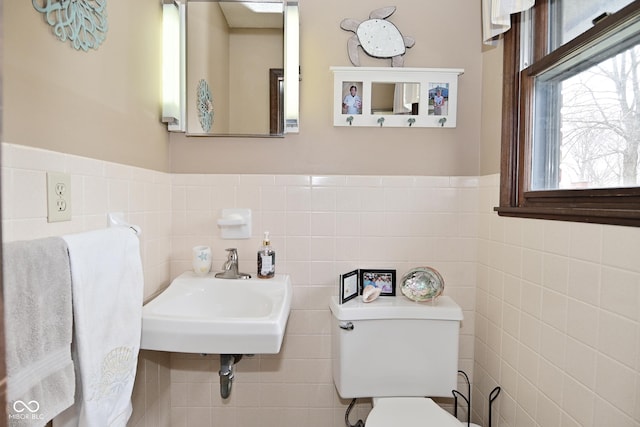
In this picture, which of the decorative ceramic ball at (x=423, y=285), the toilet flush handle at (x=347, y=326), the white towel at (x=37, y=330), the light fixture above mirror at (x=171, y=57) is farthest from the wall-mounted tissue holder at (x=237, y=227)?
the white towel at (x=37, y=330)

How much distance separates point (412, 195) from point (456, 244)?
29 centimetres

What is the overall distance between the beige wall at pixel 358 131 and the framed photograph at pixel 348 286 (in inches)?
17.6

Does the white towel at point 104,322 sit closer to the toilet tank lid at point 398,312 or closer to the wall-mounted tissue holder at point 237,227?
the wall-mounted tissue holder at point 237,227

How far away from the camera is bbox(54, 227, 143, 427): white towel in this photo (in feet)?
2.69

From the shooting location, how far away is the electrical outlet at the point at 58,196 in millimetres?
Result: 854

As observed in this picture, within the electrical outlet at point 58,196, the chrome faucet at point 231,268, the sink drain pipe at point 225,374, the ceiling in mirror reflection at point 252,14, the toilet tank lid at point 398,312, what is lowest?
the sink drain pipe at point 225,374

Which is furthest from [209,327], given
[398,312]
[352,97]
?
[352,97]

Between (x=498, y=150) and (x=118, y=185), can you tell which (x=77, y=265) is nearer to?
(x=118, y=185)

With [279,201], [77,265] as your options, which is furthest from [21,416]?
[279,201]

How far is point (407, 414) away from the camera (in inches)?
51.1

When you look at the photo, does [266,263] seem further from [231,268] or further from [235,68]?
[235,68]

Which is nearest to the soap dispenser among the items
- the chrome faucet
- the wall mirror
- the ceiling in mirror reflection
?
the chrome faucet

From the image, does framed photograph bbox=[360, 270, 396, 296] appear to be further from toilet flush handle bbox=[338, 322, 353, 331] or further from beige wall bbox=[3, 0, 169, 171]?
beige wall bbox=[3, 0, 169, 171]

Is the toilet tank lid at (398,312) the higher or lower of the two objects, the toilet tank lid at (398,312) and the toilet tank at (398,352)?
the higher
